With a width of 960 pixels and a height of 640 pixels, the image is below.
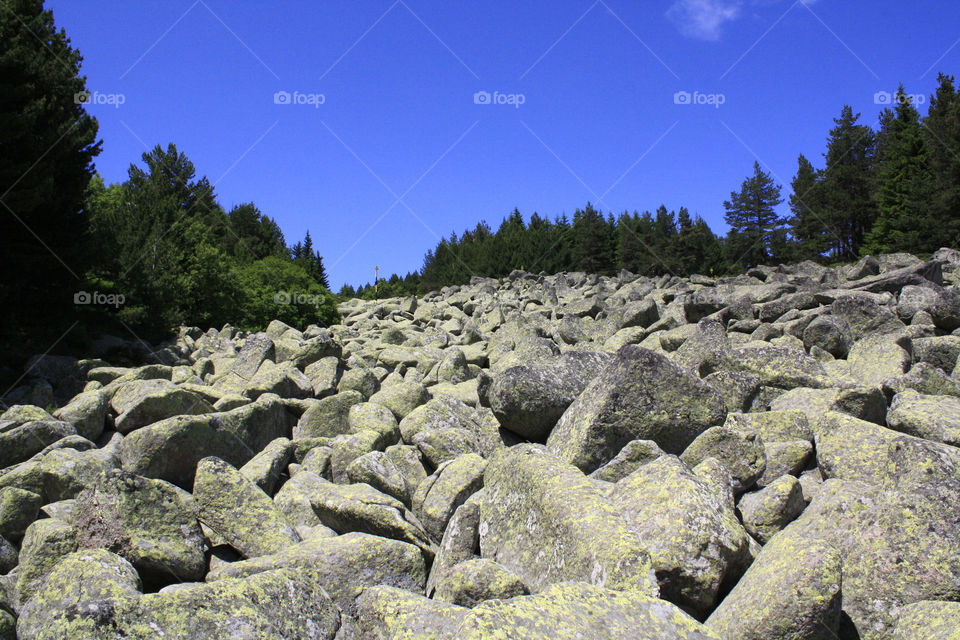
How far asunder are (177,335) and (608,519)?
2053 cm

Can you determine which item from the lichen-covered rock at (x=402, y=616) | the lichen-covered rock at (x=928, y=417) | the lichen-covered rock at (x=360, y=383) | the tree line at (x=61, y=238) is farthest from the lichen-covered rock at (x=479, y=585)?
the tree line at (x=61, y=238)

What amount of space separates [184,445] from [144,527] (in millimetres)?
2088

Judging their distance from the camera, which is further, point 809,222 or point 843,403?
point 809,222

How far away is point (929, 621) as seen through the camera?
9.46 ft

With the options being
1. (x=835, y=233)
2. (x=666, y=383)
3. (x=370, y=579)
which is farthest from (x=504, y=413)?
(x=835, y=233)

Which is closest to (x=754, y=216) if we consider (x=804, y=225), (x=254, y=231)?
(x=804, y=225)

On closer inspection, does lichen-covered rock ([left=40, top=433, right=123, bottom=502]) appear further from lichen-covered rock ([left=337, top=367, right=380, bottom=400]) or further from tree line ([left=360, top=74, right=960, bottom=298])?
tree line ([left=360, top=74, right=960, bottom=298])

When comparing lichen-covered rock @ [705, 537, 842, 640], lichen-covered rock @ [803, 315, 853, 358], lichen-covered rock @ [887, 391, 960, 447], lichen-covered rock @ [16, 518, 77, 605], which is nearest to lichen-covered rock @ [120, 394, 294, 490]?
lichen-covered rock @ [16, 518, 77, 605]

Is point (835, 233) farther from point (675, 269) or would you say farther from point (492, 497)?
point (492, 497)

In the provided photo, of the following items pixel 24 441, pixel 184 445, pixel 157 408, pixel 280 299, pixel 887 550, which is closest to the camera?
pixel 887 550

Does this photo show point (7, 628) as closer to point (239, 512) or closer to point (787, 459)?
point (239, 512)

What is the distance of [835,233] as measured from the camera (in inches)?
2180

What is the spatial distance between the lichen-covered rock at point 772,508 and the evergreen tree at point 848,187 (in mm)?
55959

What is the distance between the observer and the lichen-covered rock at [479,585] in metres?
3.41
